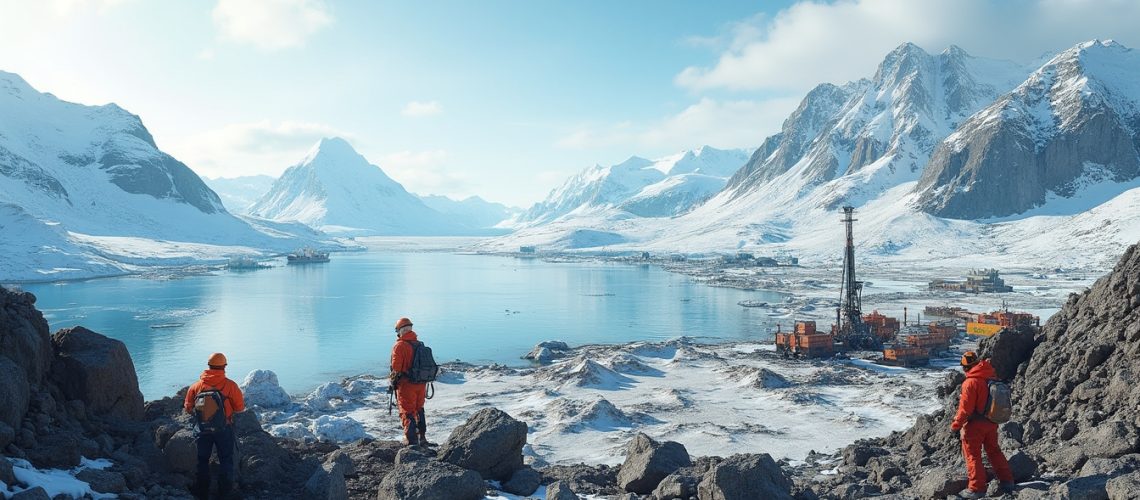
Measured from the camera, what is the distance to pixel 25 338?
30.3ft

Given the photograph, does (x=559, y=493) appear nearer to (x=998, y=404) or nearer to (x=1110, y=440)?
(x=998, y=404)

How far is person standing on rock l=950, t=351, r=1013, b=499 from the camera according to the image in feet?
30.1

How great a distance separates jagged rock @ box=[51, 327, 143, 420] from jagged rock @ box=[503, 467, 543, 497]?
18.1ft

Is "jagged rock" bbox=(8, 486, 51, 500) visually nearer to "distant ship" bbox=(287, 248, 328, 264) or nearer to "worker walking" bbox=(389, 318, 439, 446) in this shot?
"worker walking" bbox=(389, 318, 439, 446)

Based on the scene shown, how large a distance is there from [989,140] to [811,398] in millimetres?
193646

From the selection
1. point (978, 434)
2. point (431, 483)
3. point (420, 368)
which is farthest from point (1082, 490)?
point (420, 368)

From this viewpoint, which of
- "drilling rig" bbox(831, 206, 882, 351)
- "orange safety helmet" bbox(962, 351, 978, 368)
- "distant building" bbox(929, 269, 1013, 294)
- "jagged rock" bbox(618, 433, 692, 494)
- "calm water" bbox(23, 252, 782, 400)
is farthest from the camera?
"distant building" bbox(929, 269, 1013, 294)

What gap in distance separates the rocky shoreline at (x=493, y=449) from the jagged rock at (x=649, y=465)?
0.02 m

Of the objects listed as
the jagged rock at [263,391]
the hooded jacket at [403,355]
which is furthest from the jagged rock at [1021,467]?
the jagged rock at [263,391]

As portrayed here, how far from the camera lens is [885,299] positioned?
262ft

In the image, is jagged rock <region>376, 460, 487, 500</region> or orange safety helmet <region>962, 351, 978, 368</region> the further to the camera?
orange safety helmet <region>962, 351, 978, 368</region>

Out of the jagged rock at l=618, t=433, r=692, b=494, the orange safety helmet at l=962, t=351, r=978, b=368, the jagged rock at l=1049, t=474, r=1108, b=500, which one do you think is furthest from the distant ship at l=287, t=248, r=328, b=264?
the jagged rock at l=1049, t=474, r=1108, b=500

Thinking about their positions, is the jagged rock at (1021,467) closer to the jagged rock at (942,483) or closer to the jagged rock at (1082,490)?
the jagged rock at (942,483)

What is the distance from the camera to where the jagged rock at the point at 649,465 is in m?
10.7
